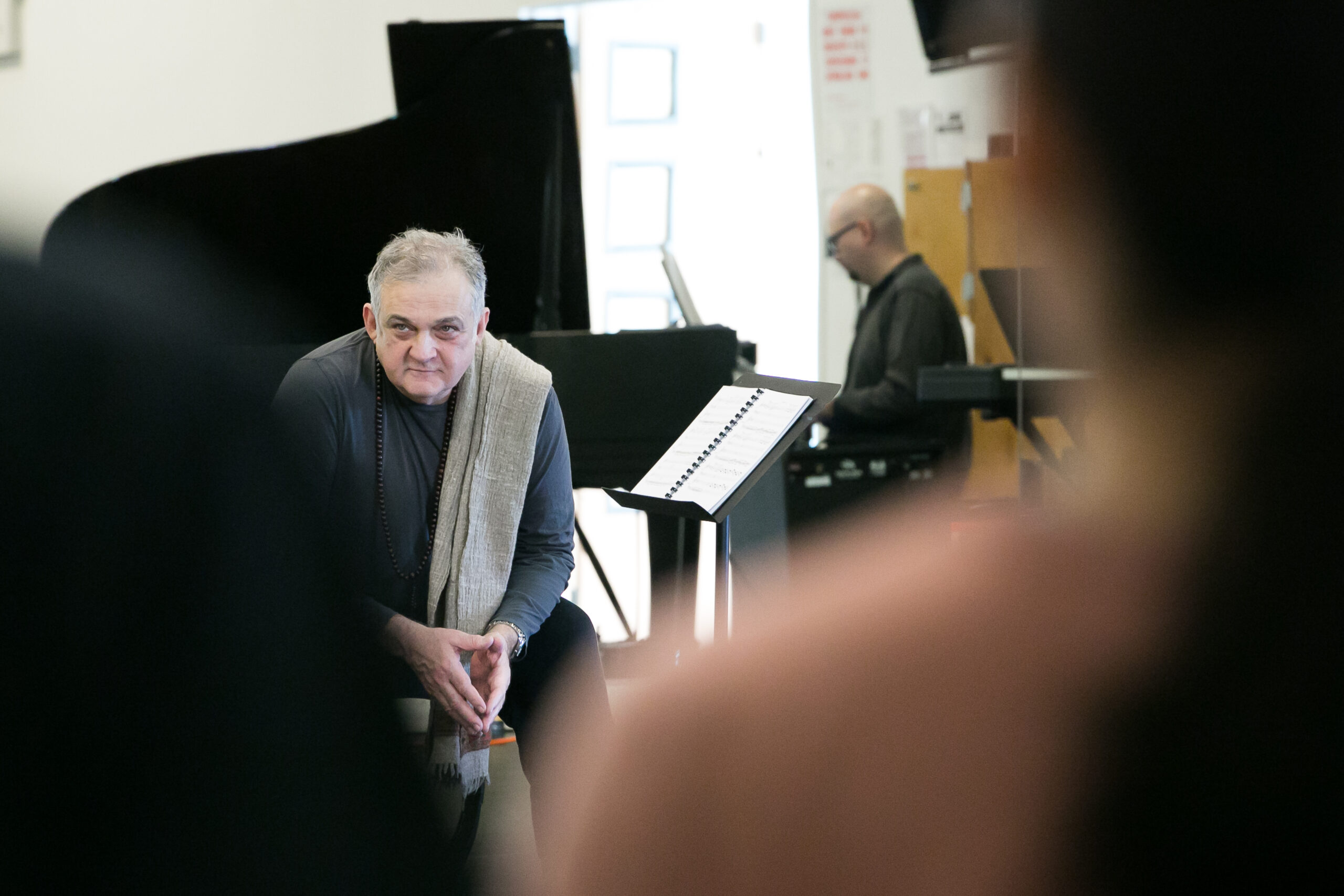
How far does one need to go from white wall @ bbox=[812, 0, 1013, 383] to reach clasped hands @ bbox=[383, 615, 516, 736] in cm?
409

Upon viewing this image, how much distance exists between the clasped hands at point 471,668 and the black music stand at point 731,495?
0.55 feet

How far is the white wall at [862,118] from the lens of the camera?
4777mm

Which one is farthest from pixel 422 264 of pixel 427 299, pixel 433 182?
pixel 433 182

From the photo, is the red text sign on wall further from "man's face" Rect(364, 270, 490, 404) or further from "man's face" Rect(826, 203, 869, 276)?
"man's face" Rect(364, 270, 490, 404)

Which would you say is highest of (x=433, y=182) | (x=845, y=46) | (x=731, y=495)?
(x=845, y=46)

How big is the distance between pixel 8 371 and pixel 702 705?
0.22m

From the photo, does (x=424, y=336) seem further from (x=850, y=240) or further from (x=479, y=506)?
(x=850, y=240)

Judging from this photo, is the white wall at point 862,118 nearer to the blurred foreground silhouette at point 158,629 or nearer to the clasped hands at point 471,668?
the clasped hands at point 471,668

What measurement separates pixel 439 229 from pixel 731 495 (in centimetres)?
35

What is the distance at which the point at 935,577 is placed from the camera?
32 centimetres

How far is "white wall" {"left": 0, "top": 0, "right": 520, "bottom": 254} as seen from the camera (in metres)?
1.09

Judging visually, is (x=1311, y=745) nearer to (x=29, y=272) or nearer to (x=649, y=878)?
(x=649, y=878)

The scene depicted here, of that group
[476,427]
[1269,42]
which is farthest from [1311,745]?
[476,427]

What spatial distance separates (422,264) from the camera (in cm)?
67
